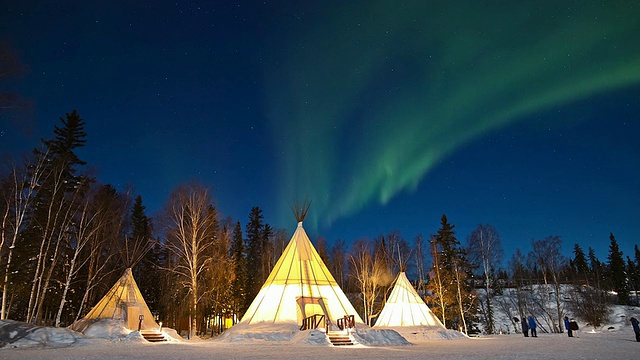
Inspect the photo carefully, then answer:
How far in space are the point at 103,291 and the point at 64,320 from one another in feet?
11.0

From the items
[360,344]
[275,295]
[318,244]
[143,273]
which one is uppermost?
[318,244]

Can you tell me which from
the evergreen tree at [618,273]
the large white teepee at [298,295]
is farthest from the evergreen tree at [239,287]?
the evergreen tree at [618,273]

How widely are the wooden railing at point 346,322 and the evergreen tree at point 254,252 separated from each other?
68.3 ft

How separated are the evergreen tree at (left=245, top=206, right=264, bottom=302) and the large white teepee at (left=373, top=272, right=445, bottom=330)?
15812 millimetres

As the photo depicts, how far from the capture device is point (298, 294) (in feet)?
64.7

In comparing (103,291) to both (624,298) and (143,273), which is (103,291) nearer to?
(143,273)

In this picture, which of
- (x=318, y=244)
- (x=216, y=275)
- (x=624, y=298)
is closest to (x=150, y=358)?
(x=216, y=275)

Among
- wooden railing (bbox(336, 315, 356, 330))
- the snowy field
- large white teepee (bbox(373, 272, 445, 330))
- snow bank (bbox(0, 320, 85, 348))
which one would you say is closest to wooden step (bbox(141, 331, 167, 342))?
the snowy field

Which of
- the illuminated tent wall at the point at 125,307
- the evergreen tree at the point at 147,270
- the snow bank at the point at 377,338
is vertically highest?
the evergreen tree at the point at 147,270

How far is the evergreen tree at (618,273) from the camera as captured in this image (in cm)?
4663

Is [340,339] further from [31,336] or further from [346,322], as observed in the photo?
[31,336]

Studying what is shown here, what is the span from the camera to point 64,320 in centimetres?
2736

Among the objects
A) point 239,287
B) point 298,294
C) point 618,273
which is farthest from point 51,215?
point 618,273

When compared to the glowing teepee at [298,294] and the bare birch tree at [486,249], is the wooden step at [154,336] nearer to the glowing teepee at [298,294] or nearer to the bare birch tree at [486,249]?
the glowing teepee at [298,294]
